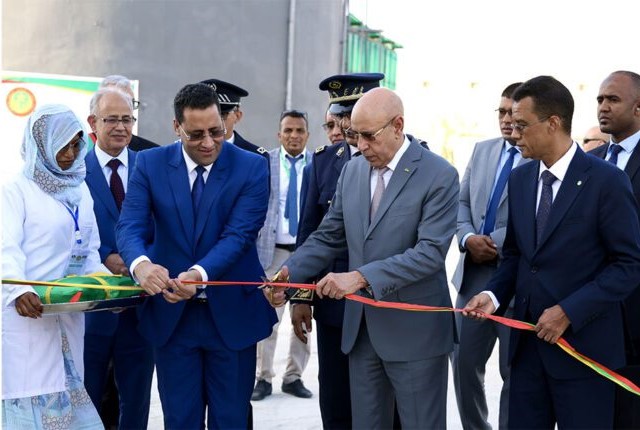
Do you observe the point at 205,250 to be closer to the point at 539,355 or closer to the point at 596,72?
the point at 539,355

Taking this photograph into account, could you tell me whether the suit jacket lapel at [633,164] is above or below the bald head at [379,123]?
below

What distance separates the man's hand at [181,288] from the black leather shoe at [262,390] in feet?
10.4

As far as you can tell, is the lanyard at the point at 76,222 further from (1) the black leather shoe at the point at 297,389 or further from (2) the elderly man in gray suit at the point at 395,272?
(1) the black leather shoe at the point at 297,389

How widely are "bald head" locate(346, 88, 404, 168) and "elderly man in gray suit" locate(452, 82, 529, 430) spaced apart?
1387 millimetres

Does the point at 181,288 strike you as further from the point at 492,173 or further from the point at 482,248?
the point at 492,173

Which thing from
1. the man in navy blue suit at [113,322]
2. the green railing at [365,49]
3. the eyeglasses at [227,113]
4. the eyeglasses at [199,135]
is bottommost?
the man in navy blue suit at [113,322]

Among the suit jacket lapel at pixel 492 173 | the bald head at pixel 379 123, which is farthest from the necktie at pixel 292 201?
the bald head at pixel 379 123

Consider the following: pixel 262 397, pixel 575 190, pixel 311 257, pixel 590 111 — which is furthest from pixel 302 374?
pixel 590 111

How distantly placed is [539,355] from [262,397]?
3703 mm

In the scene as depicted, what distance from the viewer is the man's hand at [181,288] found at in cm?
415

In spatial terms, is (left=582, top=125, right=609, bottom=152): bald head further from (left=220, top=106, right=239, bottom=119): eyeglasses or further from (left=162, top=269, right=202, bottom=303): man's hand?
(left=162, top=269, right=202, bottom=303): man's hand

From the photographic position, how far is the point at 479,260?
546cm

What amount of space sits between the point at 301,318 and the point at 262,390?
8.05 feet

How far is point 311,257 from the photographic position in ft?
15.1
